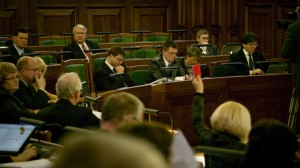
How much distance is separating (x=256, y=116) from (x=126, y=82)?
5.16ft

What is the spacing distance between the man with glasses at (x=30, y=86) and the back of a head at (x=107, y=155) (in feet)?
15.3

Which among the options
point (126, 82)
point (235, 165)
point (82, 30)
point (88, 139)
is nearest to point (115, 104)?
point (235, 165)

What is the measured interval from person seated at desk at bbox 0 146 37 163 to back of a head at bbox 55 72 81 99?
0.76 m

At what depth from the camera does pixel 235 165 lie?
9.85 feet

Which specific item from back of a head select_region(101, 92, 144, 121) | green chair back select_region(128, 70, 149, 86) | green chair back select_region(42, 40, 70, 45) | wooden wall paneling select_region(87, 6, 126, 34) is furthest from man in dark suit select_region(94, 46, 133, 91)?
wooden wall paneling select_region(87, 6, 126, 34)

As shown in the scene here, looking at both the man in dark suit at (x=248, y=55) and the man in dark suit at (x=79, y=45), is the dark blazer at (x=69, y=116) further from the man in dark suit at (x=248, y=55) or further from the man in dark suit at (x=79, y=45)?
the man in dark suit at (x=79, y=45)

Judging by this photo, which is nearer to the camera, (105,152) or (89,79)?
(105,152)

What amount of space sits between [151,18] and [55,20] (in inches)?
82.6

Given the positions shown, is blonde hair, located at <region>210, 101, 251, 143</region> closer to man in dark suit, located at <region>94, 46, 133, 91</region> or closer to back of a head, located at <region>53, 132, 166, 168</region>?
back of a head, located at <region>53, 132, 166, 168</region>

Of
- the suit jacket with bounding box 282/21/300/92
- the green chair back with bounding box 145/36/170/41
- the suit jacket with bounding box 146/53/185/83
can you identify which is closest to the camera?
the suit jacket with bounding box 282/21/300/92

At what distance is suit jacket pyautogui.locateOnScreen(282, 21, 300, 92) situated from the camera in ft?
21.4

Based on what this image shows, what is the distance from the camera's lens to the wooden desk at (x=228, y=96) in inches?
265

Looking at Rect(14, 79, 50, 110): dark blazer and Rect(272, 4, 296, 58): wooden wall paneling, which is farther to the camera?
Rect(272, 4, 296, 58): wooden wall paneling

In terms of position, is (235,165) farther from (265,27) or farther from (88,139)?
(265,27)
